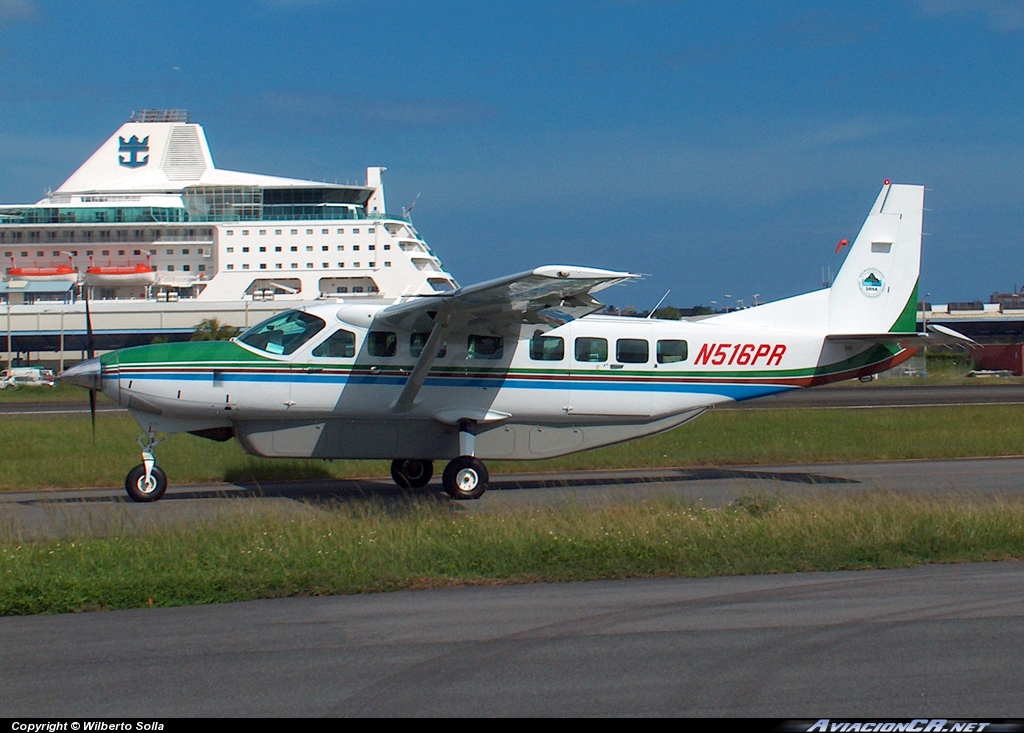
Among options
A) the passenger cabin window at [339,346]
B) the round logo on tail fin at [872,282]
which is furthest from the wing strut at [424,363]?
the round logo on tail fin at [872,282]

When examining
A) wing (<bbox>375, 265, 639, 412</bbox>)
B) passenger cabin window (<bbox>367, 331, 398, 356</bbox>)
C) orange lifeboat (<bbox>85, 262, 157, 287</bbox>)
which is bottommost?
passenger cabin window (<bbox>367, 331, 398, 356</bbox>)

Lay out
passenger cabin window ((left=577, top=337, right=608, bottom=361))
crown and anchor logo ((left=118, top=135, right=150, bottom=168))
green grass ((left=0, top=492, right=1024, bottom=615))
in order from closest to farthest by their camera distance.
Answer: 1. green grass ((left=0, top=492, right=1024, bottom=615))
2. passenger cabin window ((left=577, top=337, right=608, bottom=361))
3. crown and anchor logo ((left=118, top=135, right=150, bottom=168))

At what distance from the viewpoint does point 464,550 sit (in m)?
9.06

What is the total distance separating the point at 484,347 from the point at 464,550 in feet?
18.7

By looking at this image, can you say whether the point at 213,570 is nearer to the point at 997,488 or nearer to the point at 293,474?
the point at 293,474

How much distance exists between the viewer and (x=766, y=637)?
641cm

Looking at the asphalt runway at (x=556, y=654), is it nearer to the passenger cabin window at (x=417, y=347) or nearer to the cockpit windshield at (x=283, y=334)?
the passenger cabin window at (x=417, y=347)

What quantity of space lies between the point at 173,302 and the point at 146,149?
1812 cm

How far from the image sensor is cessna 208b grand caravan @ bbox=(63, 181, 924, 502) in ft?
44.8

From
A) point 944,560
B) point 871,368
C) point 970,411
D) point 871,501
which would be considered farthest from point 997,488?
point 970,411

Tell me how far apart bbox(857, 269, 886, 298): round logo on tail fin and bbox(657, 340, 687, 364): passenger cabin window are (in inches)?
131

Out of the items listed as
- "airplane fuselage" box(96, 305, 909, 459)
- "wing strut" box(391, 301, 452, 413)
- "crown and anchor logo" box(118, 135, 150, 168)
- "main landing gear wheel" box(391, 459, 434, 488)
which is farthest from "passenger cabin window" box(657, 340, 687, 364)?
"crown and anchor logo" box(118, 135, 150, 168)

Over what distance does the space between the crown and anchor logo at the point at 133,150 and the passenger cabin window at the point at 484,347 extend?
5892 centimetres

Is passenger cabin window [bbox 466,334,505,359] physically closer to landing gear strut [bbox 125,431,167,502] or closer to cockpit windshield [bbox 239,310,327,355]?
cockpit windshield [bbox 239,310,327,355]
